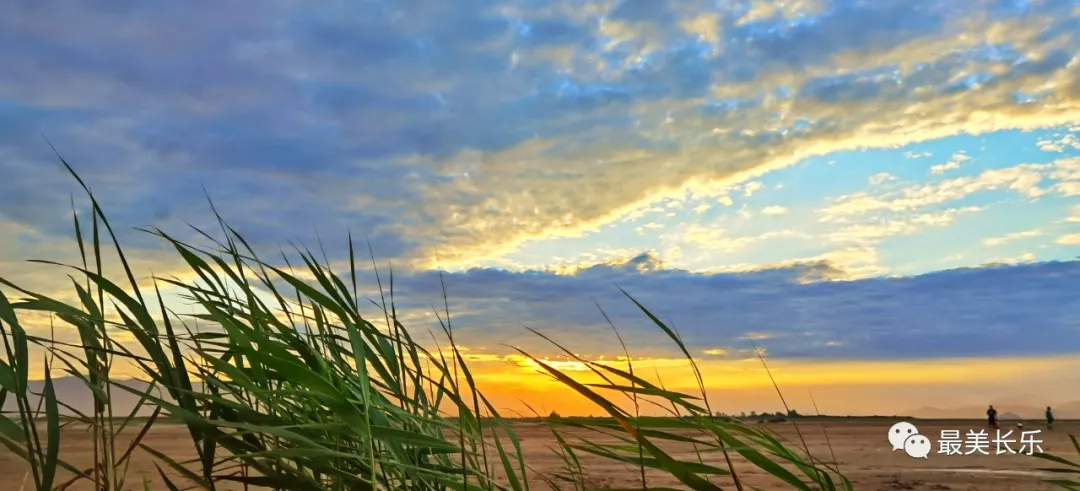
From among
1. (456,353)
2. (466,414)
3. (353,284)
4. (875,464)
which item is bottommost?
(875,464)

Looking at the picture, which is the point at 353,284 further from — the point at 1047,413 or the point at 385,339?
the point at 1047,413

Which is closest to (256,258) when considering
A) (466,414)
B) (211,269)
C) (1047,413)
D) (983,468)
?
(211,269)

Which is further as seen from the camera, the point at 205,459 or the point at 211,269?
the point at 211,269

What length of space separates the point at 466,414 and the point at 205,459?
0.60 m

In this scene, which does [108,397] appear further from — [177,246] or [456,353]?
[456,353]

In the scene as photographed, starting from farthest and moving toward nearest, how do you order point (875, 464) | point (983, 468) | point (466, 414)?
point (875, 464) → point (983, 468) → point (466, 414)

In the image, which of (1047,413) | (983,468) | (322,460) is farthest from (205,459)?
(1047,413)

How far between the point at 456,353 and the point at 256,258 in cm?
76

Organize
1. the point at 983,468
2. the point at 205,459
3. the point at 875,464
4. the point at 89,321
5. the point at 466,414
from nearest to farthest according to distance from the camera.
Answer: the point at 205,459 → the point at 89,321 → the point at 466,414 → the point at 983,468 → the point at 875,464

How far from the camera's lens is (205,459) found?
1621 millimetres

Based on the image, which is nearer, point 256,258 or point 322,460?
point 322,460

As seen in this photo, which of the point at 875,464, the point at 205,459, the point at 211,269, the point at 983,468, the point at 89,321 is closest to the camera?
the point at 205,459

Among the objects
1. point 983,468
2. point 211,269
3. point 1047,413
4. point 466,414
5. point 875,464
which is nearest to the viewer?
point 466,414

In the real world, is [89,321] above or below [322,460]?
above
